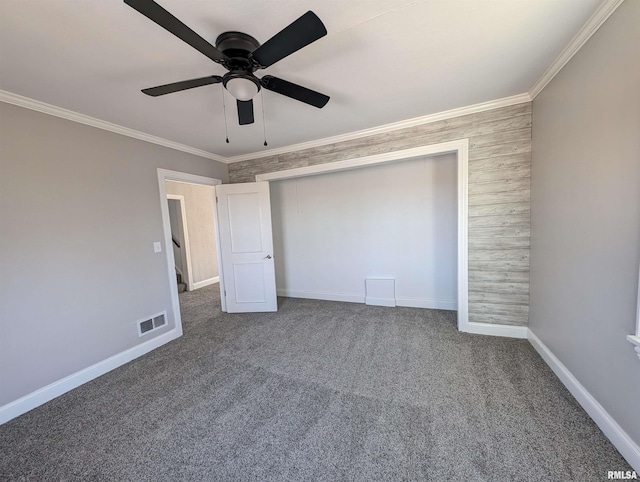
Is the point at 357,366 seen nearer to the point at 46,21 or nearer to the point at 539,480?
the point at 539,480

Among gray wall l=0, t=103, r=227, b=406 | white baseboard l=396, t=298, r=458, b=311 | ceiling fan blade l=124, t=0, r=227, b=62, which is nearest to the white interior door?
gray wall l=0, t=103, r=227, b=406

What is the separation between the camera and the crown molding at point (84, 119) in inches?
77.0

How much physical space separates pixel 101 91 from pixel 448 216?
3963mm

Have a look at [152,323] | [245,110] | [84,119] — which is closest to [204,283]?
[152,323]

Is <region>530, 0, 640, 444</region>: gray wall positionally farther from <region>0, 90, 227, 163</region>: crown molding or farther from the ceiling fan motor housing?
<region>0, 90, 227, 163</region>: crown molding

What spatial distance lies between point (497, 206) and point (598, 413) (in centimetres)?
183

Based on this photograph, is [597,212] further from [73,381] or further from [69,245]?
[73,381]

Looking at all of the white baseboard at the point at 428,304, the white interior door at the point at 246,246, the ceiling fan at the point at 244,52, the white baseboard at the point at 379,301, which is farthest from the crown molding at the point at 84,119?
the white baseboard at the point at 428,304

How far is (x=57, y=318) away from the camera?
219 cm

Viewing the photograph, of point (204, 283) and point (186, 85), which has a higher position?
point (186, 85)

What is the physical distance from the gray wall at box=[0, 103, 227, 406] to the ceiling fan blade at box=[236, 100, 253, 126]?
5.73 ft

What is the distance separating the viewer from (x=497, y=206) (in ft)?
8.70

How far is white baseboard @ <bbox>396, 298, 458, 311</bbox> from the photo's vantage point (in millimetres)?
3562

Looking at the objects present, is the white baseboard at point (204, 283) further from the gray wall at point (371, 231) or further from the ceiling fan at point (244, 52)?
the ceiling fan at point (244, 52)
